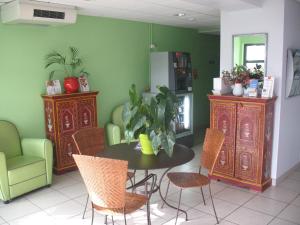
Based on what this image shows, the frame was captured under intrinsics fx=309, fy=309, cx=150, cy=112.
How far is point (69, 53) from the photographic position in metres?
4.73

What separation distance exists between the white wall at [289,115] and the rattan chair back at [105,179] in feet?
8.30

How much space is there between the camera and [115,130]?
495 centimetres

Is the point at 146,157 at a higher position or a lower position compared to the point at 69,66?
lower

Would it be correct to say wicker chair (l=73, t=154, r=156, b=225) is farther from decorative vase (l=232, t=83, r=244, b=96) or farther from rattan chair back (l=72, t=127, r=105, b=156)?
decorative vase (l=232, t=83, r=244, b=96)

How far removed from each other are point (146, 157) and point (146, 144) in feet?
0.44

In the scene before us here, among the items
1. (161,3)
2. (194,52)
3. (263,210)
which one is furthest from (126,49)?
(263,210)

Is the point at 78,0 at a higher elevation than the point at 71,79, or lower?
higher

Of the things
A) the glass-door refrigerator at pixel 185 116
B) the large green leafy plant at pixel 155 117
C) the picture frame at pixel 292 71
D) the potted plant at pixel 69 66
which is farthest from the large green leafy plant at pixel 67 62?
the picture frame at pixel 292 71

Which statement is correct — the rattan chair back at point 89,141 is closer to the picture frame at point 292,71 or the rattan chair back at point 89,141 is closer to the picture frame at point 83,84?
the picture frame at point 83,84

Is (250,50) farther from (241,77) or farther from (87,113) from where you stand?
(87,113)

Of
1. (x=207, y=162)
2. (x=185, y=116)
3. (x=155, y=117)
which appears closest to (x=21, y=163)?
(x=155, y=117)

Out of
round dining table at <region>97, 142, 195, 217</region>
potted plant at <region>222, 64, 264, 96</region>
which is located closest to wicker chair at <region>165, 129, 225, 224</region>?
round dining table at <region>97, 142, 195, 217</region>

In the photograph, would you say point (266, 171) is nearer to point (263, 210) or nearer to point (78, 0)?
point (263, 210)

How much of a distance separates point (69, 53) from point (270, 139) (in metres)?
3.13
